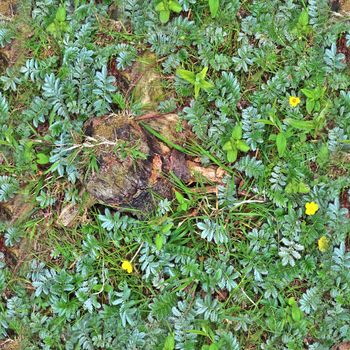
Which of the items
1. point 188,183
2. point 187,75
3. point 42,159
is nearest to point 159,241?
point 188,183

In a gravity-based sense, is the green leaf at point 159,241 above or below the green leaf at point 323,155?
below

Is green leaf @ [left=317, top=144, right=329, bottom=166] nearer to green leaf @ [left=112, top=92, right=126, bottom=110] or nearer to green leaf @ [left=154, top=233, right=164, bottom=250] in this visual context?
green leaf @ [left=154, top=233, right=164, bottom=250]

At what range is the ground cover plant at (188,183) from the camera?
334cm

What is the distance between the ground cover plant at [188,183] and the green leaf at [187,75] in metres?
A: 0.01

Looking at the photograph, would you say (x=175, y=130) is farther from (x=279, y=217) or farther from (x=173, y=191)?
(x=279, y=217)

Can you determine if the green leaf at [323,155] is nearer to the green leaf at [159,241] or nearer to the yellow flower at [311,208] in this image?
the yellow flower at [311,208]

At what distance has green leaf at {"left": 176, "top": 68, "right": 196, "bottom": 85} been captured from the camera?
3.39 meters

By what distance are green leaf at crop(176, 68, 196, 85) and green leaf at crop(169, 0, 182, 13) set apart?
398mm

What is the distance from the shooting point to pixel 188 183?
3.47 meters

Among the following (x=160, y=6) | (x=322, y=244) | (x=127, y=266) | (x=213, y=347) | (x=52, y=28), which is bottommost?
(x=213, y=347)

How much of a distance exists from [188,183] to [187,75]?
685 millimetres

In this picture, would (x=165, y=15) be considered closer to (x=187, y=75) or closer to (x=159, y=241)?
(x=187, y=75)

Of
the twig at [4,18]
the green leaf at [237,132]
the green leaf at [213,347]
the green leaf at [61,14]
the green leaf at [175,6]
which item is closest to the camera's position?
the green leaf at [213,347]

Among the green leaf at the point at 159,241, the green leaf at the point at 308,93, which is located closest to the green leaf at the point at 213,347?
the green leaf at the point at 159,241
